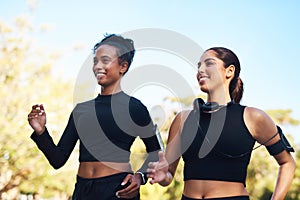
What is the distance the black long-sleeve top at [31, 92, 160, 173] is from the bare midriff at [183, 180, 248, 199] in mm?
344

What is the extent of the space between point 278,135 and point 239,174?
29 cm

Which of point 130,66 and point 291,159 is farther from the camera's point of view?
point 130,66

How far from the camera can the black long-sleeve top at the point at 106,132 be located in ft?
9.44

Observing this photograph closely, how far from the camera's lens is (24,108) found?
1092 cm

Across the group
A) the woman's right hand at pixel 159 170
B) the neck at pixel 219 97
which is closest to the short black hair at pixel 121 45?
the neck at pixel 219 97

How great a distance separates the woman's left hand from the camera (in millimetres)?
2738

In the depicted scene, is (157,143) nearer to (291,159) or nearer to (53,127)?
(291,159)

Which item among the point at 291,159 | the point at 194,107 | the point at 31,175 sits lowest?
the point at 31,175

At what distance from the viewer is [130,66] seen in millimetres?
3119

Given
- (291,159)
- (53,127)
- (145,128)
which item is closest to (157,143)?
(145,128)

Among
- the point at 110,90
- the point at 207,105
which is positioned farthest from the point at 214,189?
Answer: the point at 110,90

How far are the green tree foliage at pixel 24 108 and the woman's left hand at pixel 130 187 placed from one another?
25.6 ft

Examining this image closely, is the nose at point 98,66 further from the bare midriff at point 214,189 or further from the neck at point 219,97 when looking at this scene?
the bare midriff at point 214,189

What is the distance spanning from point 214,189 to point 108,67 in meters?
0.89
